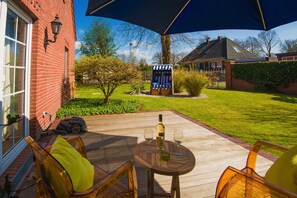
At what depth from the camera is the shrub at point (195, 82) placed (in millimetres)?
11430

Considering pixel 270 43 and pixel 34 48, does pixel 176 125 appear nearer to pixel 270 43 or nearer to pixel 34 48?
pixel 34 48

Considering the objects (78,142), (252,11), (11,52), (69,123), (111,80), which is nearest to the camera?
(78,142)

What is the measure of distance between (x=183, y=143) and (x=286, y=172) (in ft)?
8.60

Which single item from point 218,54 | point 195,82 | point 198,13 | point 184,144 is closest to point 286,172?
point 198,13

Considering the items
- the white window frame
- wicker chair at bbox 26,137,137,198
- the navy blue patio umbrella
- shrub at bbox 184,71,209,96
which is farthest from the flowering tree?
wicker chair at bbox 26,137,137,198

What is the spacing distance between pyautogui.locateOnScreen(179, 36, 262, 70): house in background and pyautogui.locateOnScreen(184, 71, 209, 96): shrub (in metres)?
20.0

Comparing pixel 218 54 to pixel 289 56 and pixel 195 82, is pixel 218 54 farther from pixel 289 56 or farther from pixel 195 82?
pixel 195 82

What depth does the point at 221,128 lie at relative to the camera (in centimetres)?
546

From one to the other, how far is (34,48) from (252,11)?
3.88 metres

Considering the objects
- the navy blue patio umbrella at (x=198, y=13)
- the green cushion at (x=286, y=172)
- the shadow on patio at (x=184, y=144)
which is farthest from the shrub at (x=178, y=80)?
the green cushion at (x=286, y=172)

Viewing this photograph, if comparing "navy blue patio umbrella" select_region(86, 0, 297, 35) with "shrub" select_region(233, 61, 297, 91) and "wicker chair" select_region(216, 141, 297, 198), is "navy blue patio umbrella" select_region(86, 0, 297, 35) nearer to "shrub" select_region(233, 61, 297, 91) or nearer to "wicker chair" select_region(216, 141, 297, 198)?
"wicker chair" select_region(216, 141, 297, 198)

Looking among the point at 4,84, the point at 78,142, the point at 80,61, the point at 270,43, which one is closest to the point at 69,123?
the point at 4,84

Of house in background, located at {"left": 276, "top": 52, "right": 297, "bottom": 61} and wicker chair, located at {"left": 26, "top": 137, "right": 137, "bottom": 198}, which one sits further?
house in background, located at {"left": 276, "top": 52, "right": 297, "bottom": 61}

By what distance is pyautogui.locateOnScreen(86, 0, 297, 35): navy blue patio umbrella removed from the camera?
103 inches
